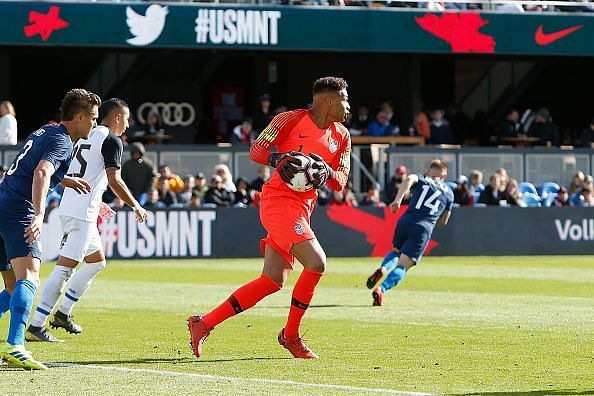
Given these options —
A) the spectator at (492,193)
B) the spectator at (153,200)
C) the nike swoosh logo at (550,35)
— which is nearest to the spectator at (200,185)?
the spectator at (153,200)

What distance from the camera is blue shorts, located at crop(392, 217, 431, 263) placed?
16625 millimetres

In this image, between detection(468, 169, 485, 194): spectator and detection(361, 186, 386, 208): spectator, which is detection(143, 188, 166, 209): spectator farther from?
detection(468, 169, 485, 194): spectator

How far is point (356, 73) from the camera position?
3947cm

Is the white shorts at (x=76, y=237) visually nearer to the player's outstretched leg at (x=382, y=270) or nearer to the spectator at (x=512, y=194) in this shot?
the player's outstretched leg at (x=382, y=270)

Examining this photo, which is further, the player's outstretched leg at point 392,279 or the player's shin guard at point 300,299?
the player's outstretched leg at point 392,279

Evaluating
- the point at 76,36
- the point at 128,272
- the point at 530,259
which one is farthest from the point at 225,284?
the point at 76,36

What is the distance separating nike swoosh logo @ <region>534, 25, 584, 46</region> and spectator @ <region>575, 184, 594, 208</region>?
620 cm

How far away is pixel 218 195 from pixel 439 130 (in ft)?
28.1

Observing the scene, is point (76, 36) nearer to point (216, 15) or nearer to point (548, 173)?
point (216, 15)

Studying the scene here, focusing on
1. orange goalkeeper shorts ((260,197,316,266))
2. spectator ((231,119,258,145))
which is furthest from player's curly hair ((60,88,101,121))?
spectator ((231,119,258,145))

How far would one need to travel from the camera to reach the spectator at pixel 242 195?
27.1m

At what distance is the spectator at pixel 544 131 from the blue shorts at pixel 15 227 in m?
25.6

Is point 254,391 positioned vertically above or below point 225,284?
above

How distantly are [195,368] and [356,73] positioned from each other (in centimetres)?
3033
